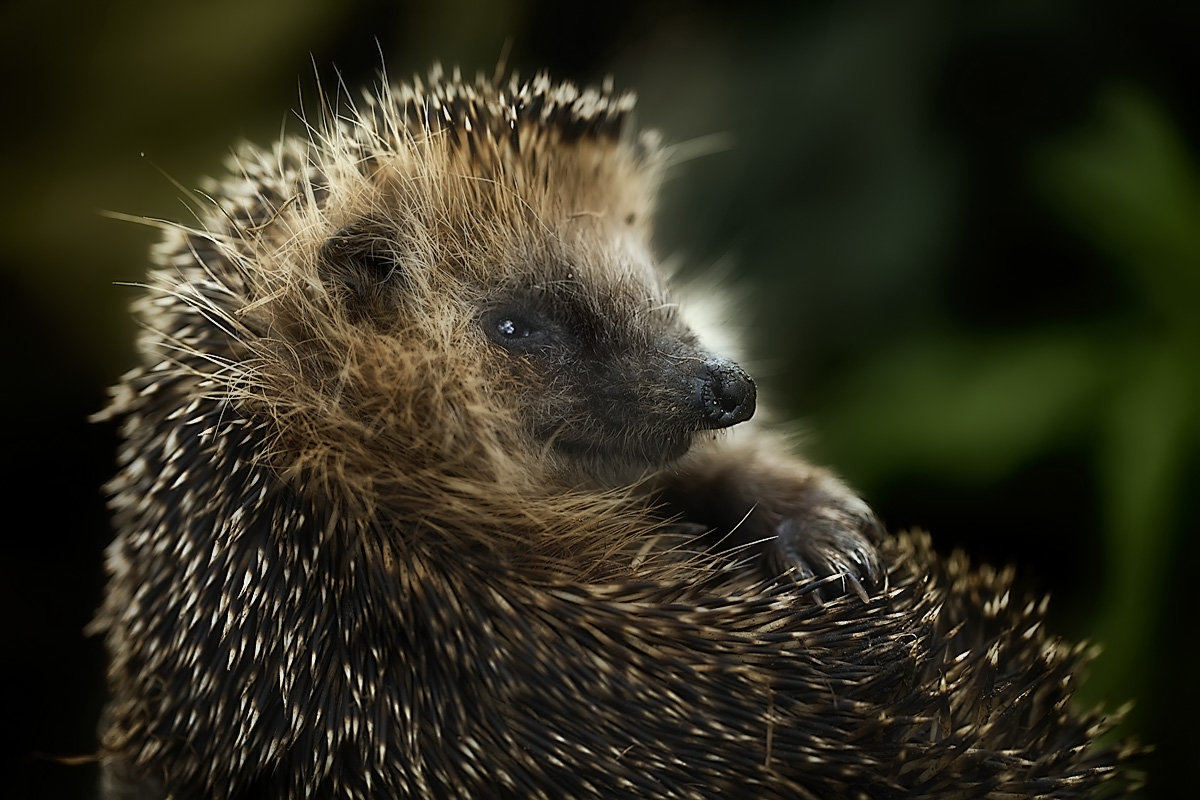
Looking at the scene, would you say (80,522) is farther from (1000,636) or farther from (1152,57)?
(1152,57)

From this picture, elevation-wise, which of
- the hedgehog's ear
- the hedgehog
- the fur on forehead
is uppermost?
the fur on forehead

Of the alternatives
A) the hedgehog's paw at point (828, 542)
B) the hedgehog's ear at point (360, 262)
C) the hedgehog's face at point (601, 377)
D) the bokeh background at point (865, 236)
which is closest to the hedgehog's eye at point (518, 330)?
the hedgehog's face at point (601, 377)

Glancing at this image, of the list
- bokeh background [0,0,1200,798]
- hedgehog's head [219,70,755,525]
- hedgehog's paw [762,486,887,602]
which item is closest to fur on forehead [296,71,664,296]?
hedgehog's head [219,70,755,525]

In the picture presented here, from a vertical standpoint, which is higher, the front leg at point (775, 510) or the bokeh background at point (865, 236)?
the bokeh background at point (865, 236)

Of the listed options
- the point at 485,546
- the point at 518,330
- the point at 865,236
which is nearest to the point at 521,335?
the point at 518,330

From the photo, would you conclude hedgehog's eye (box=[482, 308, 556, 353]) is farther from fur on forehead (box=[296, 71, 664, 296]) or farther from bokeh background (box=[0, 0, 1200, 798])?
bokeh background (box=[0, 0, 1200, 798])

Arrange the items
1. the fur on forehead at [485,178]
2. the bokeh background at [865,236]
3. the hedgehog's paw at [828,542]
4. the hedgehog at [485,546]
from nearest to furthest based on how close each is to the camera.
→ the hedgehog at [485,546], the hedgehog's paw at [828,542], the fur on forehead at [485,178], the bokeh background at [865,236]

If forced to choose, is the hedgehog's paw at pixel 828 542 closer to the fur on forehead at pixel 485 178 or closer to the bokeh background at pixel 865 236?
the fur on forehead at pixel 485 178
